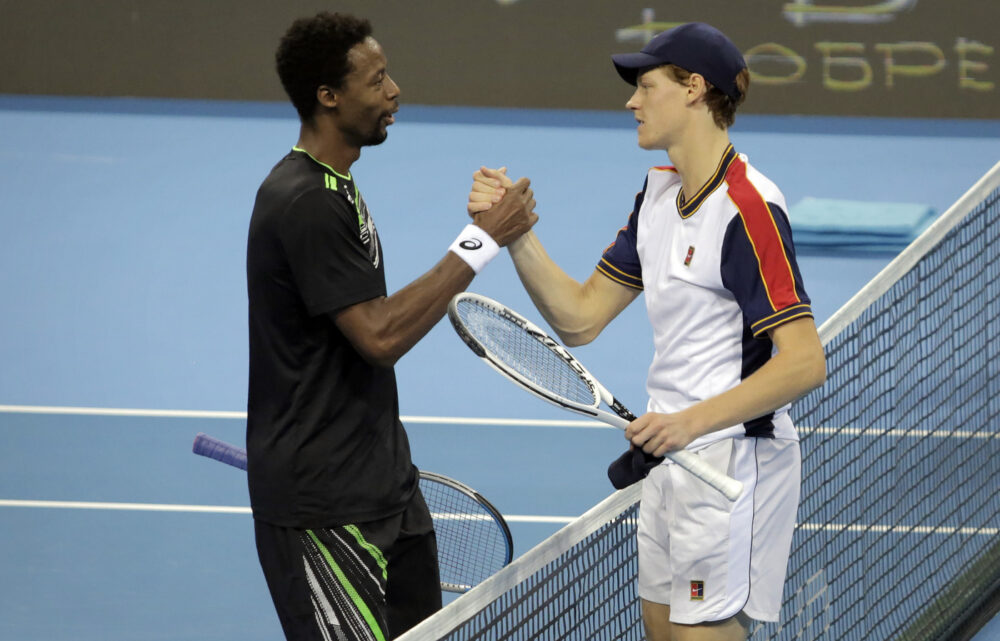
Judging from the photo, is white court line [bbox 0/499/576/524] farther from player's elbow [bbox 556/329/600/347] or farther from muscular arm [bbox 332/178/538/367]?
muscular arm [bbox 332/178/538/367]

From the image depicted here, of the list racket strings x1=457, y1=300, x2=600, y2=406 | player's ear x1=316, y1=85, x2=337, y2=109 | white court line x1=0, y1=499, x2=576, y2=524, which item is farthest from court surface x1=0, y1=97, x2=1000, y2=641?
player's ear x1=316, y1=85, x2=337, y2=109

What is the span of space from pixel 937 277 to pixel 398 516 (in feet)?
14.9

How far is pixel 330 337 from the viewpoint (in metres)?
2.96

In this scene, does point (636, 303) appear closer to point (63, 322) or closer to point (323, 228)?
point (63, 322)

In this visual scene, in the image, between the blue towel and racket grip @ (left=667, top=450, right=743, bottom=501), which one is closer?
racket grip @ (left=667, top=450, right=743, bottom=501)

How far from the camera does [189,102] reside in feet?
48.7

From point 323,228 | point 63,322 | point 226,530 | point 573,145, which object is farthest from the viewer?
point 573,145

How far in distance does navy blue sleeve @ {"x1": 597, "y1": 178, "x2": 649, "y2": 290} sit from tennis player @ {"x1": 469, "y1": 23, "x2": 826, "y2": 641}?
19 cm

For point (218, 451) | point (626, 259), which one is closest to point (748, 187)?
point (626, 259)

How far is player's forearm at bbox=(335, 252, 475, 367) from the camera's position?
9.32ft

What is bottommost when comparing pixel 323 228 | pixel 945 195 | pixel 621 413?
pixel 945 195

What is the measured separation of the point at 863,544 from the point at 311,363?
2.18 metres

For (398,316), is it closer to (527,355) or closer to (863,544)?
(527,355)

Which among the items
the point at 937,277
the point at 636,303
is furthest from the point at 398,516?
the point at 636,303
